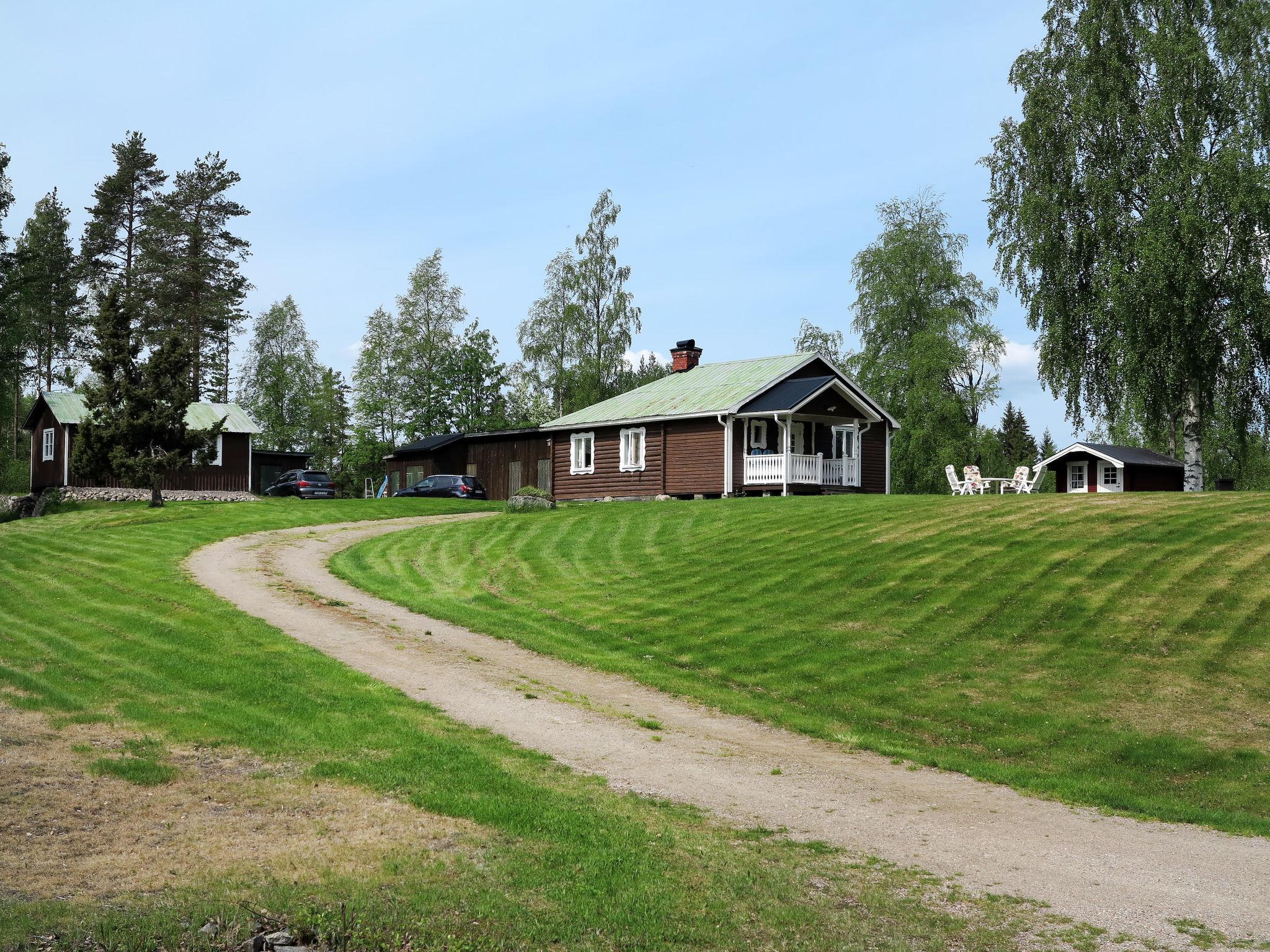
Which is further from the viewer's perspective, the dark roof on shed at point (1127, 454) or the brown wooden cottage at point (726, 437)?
the dark roof on shed at point (1127, 454)

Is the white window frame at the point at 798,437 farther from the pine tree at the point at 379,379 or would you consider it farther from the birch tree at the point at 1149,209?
the pine tree at the point at 379,379

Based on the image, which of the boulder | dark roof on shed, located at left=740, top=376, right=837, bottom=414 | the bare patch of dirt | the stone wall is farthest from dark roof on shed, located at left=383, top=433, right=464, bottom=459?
the bare patch of dirt

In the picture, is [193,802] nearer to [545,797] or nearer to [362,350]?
[545,797]

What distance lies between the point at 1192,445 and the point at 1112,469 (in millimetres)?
10835

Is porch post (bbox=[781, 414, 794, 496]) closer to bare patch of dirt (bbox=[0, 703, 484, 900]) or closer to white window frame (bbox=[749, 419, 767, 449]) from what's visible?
white window frame (bbox=[749, 419, 767, 449])

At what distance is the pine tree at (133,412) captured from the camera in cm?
3753

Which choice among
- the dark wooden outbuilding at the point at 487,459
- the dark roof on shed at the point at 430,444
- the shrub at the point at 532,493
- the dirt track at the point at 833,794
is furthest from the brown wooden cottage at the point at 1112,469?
the dirt track at the point at 833,794

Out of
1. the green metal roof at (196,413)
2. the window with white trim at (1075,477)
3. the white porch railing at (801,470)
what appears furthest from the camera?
the green metal roof at (196,413)

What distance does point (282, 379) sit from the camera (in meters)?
73.2

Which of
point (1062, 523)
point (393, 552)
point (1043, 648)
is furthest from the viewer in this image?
point (393, 552)

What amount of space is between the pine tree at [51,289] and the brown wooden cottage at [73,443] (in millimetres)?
11955

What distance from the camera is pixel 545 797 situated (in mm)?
8406

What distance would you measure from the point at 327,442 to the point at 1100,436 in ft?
184

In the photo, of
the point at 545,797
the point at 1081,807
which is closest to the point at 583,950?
the point at 545,797
